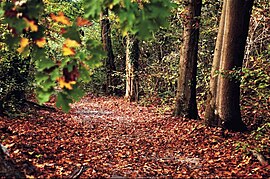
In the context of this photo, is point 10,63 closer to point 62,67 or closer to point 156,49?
point 62,67

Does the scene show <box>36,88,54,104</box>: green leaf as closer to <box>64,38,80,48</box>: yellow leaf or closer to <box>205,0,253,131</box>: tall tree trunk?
<box>64,38,80,48</box>: yellow leaf

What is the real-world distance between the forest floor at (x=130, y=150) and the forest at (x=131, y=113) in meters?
0.03

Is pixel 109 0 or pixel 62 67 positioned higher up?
pixel 109 0

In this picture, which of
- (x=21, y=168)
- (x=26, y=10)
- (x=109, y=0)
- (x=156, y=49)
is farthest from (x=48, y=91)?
(x=156, y=49)

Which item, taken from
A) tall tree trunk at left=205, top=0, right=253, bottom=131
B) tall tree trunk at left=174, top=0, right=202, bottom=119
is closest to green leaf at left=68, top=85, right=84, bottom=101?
tall tree trunk at left=205, top=0, right=253, bottom=131

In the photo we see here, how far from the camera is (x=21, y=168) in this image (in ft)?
15.6

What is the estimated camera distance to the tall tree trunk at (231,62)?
8156 mm

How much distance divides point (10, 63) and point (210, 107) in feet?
20.6

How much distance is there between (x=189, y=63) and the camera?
11117 millimetres

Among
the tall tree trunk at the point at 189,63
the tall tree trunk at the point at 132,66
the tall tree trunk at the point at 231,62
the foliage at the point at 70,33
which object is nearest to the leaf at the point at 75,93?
the foliage at the point at 70,33

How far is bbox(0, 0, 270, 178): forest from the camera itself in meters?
3.18

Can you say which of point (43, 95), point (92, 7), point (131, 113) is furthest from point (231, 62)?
point (131, 113)

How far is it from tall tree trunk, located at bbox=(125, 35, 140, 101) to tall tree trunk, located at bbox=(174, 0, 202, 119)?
346 inches

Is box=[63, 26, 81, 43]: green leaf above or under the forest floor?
above
